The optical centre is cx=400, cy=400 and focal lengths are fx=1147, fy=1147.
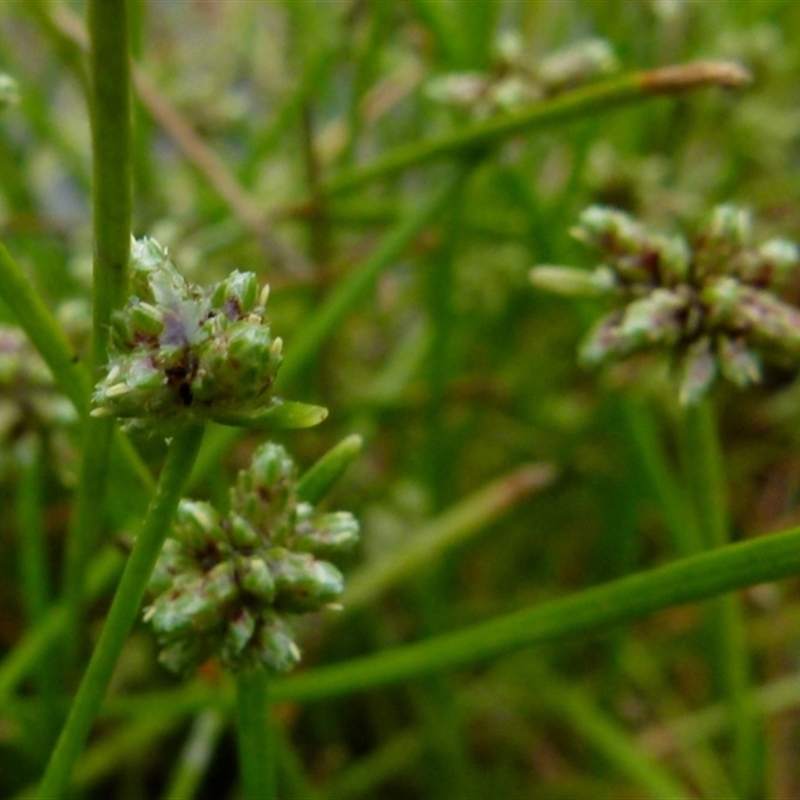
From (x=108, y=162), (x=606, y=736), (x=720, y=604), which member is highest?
(x=108, y=162)

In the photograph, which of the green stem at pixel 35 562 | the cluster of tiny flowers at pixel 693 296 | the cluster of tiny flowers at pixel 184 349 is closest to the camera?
the cluster of tiny flowers at pixel 184 349

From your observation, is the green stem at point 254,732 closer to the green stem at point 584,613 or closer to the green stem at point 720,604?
the green stem at point 584,613

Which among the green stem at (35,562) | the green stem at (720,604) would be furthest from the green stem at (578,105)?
the green stem at (35,562)

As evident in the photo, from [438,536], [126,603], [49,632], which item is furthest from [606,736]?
[126,603]

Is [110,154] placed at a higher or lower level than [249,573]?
higher

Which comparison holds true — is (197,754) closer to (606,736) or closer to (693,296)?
(606,736)
